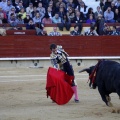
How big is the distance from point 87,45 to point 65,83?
874cm

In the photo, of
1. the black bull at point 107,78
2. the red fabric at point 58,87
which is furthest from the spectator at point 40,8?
the black bull at point 107,78

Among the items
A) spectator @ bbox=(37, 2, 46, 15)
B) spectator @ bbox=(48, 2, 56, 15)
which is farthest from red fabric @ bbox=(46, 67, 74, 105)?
spectator @ bbox=(48, 2, 56, 15)

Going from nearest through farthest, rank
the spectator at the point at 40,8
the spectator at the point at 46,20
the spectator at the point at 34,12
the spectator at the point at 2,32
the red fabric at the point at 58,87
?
the red fabric at the point at 58,87 < the spectator at the point at 34,12 < the spectator at the point at 40,8 < the spectator at the point at 46,20 < the spectator at the point at 2,32

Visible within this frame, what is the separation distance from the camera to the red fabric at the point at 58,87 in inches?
413

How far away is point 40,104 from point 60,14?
27.0ft

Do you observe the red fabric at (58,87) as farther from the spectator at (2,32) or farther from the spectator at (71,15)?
the spectator at (2,32)

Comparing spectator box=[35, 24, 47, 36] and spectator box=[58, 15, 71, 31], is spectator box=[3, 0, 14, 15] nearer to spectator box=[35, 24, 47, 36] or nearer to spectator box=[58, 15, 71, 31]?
spectator box=[35, 24, 47, 36]

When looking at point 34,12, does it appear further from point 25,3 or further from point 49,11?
point 25,3

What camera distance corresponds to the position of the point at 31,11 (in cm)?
1806

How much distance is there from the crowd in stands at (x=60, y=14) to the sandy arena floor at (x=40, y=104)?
327 cm

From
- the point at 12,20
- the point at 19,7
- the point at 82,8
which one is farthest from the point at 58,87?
the point at 82,8

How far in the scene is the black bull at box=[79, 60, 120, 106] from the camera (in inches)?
347

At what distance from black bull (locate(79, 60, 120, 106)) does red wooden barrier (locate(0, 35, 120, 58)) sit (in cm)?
903

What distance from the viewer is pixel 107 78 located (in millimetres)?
9156
